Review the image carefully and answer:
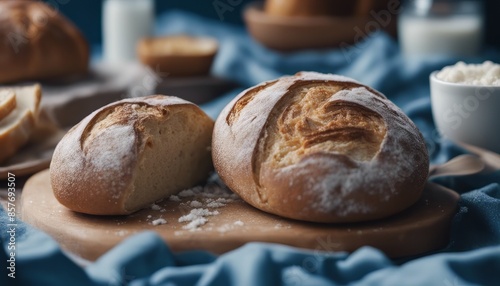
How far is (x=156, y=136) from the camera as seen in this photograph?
7.44ft

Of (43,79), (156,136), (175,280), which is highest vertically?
(156,136)

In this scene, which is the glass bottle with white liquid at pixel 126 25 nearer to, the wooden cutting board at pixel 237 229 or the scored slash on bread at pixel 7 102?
the scored slash on bread at pixel 7 102

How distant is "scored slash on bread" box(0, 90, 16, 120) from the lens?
9.00ft

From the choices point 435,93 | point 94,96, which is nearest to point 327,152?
point 435,93

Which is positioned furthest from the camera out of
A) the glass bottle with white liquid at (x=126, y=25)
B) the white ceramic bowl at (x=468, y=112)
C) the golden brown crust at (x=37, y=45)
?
the glass bottle with white liquid at (x=126, y=25)

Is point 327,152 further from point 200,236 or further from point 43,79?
point 43,79

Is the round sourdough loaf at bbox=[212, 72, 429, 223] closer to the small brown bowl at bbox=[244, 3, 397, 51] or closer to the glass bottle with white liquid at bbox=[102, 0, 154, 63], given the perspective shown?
the small brown bowl at bbox=[244, 3, 397, 51]


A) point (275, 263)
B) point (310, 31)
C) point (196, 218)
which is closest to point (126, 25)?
point (310, 31)

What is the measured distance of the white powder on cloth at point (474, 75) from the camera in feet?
8.70

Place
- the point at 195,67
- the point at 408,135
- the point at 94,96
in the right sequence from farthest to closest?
1. the point at 195,67
2. the point at 94,96
3. the point at 408,135

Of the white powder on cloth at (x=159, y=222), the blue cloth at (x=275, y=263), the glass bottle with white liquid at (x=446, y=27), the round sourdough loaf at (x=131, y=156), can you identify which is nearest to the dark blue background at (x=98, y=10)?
the glass bottle with white liquid at (x=446, y=27)

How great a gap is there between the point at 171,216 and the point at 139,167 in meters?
0.19

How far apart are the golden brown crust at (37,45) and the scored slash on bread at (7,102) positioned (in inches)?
32.7

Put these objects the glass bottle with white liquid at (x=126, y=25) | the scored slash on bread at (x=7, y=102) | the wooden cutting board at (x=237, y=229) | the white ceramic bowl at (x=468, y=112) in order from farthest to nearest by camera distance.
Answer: the glass bottle with white liquid at (x=126, y=25) → the scored slash on bread at (x=7, y=102) → the white ceramic bowl at (x=468, y=112) → the wooden cutting board at (x=237, y=229)
